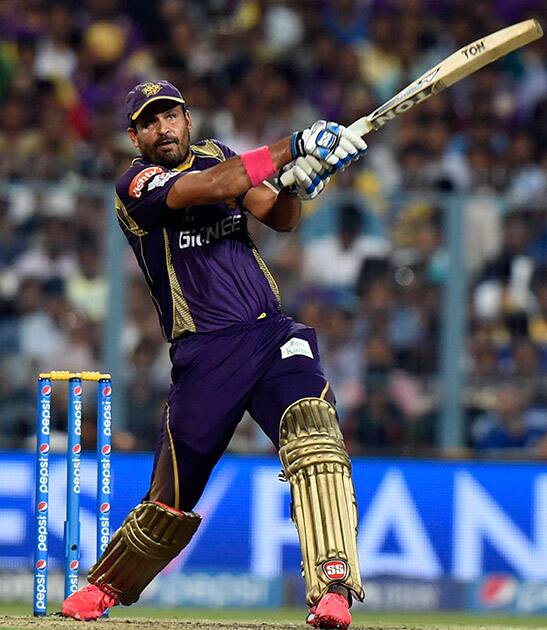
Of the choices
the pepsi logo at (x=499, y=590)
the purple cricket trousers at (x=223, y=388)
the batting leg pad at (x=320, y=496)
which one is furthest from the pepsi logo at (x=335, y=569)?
the pepsi logo at (x=499, y=590)

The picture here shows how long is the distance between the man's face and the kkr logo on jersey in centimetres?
28

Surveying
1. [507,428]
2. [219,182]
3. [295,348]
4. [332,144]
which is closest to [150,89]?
[219,182]

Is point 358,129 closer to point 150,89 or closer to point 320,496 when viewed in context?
point 150,89

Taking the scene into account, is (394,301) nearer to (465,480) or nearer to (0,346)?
(465,480)

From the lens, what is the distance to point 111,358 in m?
9.20

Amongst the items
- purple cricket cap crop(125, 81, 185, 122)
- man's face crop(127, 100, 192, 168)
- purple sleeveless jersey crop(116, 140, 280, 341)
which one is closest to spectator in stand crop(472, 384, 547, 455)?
purple sleeveless jersey crop(116, 140, 280, 341)

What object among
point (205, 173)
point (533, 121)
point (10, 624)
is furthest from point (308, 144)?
point (533, 121)

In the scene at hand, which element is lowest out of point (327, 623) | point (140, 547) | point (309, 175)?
point (327, 623)

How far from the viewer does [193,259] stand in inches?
215

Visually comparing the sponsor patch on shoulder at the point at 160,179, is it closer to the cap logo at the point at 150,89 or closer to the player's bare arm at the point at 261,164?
the player's bare arm at the point at 261,164

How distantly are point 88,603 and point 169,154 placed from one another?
1.77m

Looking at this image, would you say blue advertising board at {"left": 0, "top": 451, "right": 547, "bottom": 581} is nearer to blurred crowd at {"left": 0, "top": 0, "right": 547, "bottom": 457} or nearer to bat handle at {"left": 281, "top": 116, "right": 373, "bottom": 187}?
blurred crowd at {"left": 0, "top": 0, "right": 547, "bottom": 457}

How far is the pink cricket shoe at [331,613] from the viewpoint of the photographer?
4.88m

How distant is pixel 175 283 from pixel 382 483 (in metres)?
3.82
